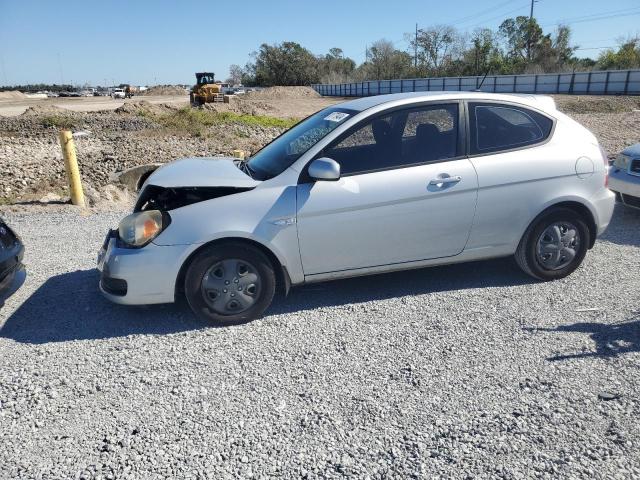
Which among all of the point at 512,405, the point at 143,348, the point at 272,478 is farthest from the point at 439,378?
the point at 143,348

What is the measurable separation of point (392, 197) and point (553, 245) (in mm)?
1722

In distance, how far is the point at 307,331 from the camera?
402cm

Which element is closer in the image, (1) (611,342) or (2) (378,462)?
(2) (378,462)

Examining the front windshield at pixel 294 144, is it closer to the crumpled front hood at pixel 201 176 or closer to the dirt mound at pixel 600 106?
the crumpled front hood at pixel 201 176

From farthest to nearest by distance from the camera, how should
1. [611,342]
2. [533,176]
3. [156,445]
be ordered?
[533,176] < [611,342] < [156,445]

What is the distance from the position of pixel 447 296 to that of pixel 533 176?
130cm

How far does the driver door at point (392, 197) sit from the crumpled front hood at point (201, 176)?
548 mm

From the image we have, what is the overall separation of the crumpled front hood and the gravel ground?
111 cm

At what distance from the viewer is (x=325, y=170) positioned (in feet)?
13.0

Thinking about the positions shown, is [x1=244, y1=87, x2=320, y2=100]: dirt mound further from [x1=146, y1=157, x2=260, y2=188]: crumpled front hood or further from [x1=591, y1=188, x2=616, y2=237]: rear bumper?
[x1=591, y1=188, x2=616, y2=237]: rear bumper

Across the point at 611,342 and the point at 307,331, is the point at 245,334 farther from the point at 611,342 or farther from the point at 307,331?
the point at 611,342

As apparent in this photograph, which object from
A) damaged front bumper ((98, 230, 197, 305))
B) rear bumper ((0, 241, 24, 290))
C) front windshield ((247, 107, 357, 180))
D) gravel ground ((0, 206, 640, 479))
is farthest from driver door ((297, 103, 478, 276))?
rear bumper ((0, 241, 24, 290))

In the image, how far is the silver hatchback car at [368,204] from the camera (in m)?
3.98

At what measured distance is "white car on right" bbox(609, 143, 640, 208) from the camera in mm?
6832
